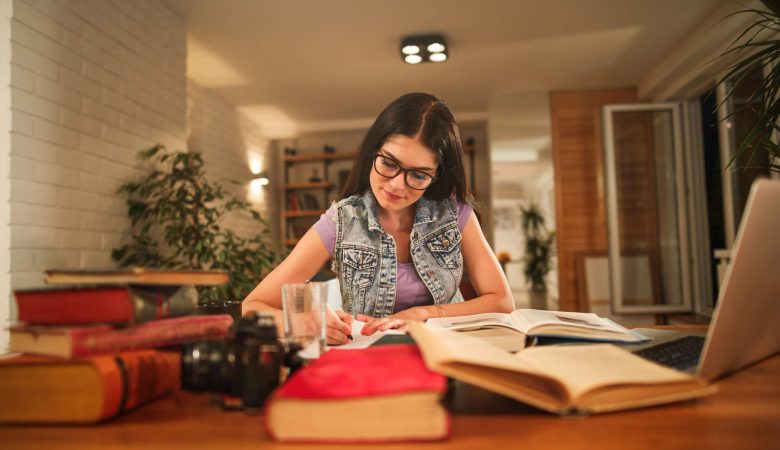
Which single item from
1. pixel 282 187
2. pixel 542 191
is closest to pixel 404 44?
pixel 542 191

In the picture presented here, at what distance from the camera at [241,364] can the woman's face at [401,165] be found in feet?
2.81

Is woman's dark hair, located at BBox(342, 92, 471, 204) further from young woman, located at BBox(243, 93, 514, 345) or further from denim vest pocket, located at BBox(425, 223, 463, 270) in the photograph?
denim vest pocket, located at BBox(425, 223, 463, 270)

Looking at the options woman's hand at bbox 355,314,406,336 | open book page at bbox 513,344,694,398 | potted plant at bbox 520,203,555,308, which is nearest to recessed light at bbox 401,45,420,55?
potted plant at bbox 520,203,555,308

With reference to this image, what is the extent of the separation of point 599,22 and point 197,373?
13.7 feet

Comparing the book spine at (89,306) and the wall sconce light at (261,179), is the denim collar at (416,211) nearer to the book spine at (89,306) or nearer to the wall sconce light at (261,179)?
the book spine at (89,306)

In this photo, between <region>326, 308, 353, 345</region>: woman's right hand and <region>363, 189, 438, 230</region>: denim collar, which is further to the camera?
<region>363, 189, 438, 230</region>: denim collar

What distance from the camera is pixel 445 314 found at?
144cm

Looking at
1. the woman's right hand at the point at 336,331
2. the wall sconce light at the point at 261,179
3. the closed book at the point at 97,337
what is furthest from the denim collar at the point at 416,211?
the wall sconce light at the point at 261,179

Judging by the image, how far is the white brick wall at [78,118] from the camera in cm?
229

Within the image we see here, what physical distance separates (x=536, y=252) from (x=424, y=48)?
2.81 m

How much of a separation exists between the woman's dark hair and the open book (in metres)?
0.59

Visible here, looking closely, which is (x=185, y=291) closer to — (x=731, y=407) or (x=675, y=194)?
(x=731, y=407)

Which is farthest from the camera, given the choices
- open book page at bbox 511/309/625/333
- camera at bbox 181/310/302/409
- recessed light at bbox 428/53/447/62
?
recessed light at bbox 428/53/447/62

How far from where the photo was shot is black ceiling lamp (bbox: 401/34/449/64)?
4.15 m
